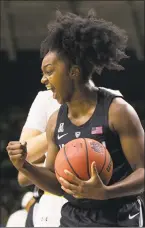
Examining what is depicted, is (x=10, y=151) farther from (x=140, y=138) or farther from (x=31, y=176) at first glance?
(x=140, y=138)

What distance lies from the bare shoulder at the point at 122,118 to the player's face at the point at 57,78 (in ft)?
0.50

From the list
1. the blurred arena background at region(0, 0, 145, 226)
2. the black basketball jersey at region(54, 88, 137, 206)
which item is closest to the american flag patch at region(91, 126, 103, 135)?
the black basketball jersey at region(54, 88, 137, 206)

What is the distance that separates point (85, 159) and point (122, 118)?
0.18 meters

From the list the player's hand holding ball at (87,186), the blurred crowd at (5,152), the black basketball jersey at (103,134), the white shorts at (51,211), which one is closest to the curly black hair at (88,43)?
the black basketball jersey at (103,134)

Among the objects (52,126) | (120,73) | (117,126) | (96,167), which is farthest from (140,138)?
(120,73)

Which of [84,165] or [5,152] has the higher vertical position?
[84,165]

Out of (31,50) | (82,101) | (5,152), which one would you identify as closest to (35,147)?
(82,101)

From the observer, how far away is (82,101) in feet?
5.30

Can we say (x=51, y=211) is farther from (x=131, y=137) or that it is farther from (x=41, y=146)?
(x=131, y=137)

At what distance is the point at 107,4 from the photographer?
5125mm

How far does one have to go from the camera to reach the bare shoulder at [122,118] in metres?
1.51

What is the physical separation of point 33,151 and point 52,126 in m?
0.33

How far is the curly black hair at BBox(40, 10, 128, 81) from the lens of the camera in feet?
5.31

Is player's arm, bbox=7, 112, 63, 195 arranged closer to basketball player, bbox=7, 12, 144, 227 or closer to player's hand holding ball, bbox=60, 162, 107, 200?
basketball player, bbox=7, 12, 144, 227
